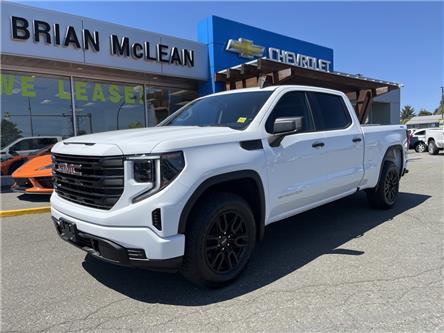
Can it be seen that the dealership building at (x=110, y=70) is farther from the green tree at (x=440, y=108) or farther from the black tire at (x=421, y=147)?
the green tree at (x=440, y=108)

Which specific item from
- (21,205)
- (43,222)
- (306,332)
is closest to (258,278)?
(306,332)

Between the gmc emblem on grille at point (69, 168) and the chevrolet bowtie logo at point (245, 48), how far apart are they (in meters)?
12.9

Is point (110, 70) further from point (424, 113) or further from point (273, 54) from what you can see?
point (424, 113)

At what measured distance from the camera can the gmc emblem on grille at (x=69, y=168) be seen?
11.6ft

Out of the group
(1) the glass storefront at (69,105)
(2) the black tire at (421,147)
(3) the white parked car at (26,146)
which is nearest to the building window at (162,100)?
(1) the glass storefront at (69,105)

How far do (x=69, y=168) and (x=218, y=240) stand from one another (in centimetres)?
156

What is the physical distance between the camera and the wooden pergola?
13523 millimetres

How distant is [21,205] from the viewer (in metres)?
7.88

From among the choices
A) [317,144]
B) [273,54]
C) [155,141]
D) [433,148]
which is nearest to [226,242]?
[155,141]

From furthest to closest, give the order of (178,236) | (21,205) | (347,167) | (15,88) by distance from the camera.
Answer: (15,88) < (21,205) < (347,167) < (178,236)

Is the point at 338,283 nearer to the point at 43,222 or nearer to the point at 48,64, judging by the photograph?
the point at 43,222

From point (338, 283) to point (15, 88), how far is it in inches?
479

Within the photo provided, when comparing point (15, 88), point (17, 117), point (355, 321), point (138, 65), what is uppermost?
point (138, 65)

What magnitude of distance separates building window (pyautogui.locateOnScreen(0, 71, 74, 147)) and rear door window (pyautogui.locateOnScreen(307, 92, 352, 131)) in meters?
10.4
